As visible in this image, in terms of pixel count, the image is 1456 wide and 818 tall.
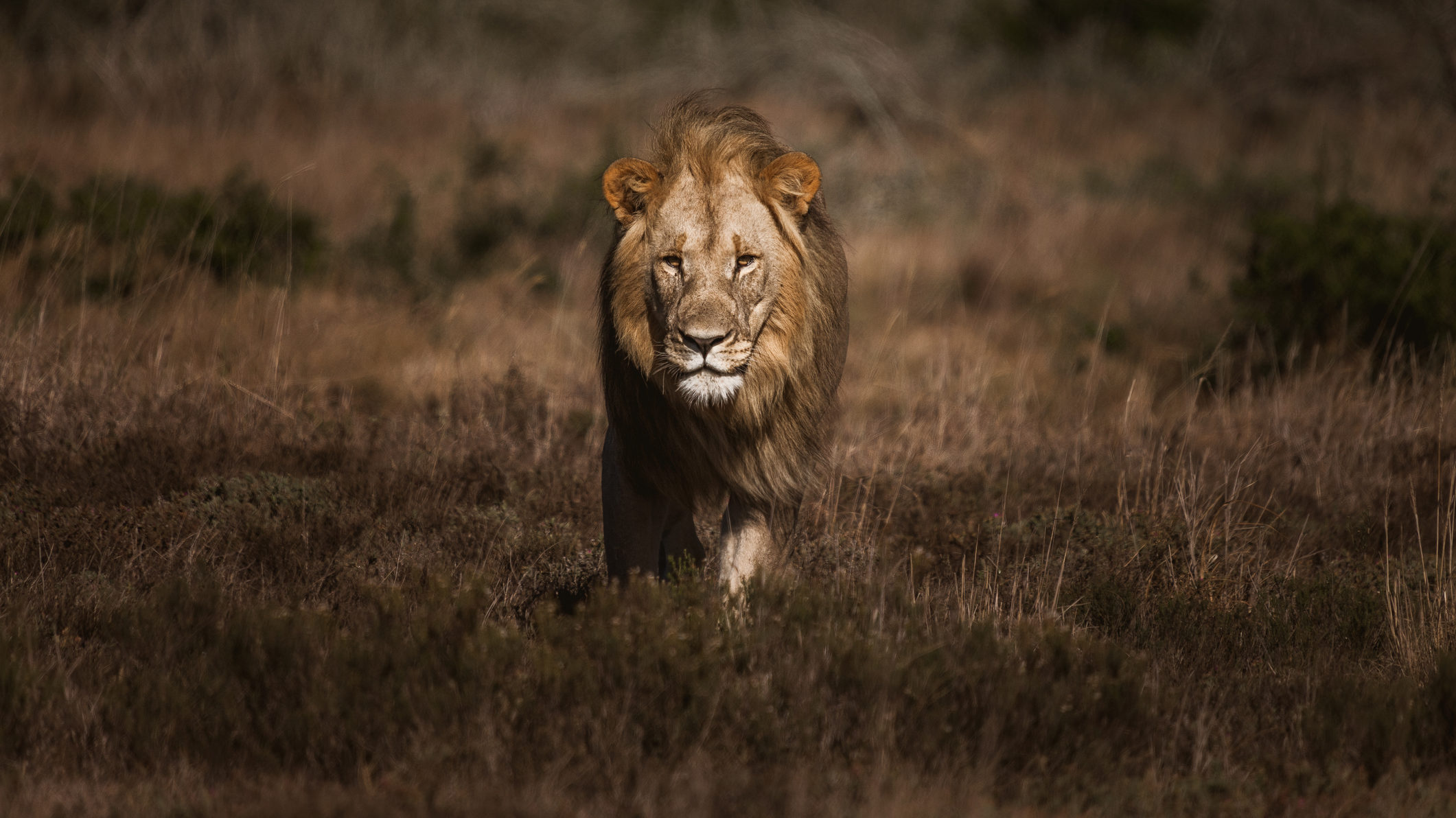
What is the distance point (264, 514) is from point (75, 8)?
1723 centimetres

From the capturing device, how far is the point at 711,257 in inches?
146

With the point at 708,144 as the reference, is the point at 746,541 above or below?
below

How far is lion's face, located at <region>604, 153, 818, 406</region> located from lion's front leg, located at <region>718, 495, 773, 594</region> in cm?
63

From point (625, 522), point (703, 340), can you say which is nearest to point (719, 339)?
point (703, 340)

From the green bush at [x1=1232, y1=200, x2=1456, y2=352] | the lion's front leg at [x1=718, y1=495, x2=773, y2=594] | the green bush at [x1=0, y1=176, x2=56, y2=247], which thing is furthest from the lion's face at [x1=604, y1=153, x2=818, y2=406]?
the green bush at [x1=1232, y1=200, x2=1456, y2=352]

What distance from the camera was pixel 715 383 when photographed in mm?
3570

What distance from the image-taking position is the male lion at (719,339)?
3.73 m

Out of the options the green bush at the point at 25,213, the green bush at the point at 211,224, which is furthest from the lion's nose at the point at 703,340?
the green bush at the point at 25,213

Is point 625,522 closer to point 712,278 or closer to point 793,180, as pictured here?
point 712,278

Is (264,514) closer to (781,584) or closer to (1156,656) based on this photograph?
(781,584)

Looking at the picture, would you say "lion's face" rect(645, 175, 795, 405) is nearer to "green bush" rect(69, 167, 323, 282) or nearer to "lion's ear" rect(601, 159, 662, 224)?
"lion's ear" rect(601, 159, 662, 224)

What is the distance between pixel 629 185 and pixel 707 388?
83 cm

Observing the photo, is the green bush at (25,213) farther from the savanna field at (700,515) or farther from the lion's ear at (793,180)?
the lion's ear at (793,180)

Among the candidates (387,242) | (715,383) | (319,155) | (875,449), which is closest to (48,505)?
(715,383)
